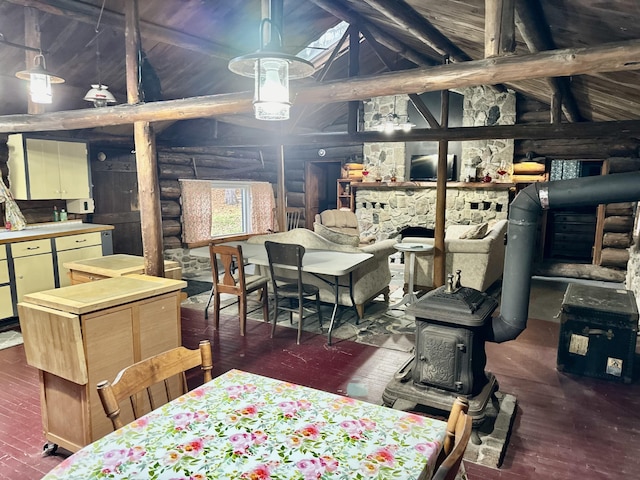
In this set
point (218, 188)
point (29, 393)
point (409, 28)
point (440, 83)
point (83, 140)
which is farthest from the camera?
point (218, 188)

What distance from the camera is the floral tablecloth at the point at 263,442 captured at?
3.99ft

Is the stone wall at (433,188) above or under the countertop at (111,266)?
above

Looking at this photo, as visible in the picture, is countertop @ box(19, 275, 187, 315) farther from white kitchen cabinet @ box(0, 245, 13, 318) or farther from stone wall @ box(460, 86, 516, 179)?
stone wall @ box(460, 86, 516, 179)

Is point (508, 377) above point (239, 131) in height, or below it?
below

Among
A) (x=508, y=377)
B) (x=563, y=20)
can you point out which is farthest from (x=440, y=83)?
(x=508, y=377)

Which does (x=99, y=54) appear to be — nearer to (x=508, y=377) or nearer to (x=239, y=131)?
(x=239, y=131)

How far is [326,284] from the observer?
4.89 metres

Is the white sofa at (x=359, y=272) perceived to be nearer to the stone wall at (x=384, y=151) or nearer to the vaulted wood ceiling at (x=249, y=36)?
the vaulted wood ceiling at (x=249, y=36)

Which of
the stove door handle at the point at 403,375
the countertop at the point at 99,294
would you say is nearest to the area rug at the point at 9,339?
the countertop at the point at 99,294

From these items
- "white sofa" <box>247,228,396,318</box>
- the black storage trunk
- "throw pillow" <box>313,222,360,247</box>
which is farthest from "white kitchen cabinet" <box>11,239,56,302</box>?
the black storage trunk

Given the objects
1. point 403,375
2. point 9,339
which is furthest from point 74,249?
point 403,375

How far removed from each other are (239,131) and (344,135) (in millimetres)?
2174

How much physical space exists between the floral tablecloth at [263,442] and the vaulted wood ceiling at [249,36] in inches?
80.4

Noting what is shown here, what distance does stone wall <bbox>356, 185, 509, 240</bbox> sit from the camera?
7.83 metres
